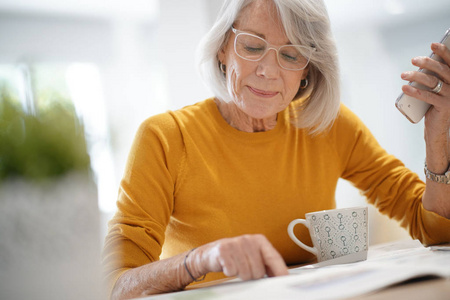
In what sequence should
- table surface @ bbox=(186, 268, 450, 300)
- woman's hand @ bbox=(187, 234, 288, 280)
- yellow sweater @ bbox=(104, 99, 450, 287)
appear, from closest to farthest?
table surface @ bbox=(186, 268, 450, 300) < woman's hand @ bbox=(187, 234, 288, 280) < yellow sweater @ bbox=(104, 99, 450, 287)

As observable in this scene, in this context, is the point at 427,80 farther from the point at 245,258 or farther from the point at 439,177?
the point at 245,258

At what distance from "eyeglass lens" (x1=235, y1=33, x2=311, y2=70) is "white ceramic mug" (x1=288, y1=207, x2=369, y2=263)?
0.45 m

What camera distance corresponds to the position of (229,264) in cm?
56

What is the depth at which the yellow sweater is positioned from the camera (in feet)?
3.12

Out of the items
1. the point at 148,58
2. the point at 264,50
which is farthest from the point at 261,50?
the point at 148,58

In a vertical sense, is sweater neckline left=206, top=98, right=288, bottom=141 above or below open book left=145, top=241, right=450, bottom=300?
above

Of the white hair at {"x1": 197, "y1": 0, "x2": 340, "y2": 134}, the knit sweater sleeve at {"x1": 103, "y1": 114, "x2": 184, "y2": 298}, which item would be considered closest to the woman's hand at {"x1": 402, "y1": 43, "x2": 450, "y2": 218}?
the white hair at {"x1": 197, "y1": 0, "x2": 340, "y2": 134}

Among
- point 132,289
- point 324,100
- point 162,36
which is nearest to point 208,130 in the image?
point 324,100

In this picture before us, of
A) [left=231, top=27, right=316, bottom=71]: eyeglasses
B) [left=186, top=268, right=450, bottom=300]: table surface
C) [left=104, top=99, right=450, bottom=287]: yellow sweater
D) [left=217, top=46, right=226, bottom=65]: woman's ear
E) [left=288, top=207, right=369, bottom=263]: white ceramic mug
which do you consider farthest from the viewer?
→ [left=217, top=46, right=226, bottom=65]: woman's ear

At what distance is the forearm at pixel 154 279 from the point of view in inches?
25.6

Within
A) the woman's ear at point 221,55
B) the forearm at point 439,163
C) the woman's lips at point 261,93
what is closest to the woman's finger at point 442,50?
the forearm at point 439,163

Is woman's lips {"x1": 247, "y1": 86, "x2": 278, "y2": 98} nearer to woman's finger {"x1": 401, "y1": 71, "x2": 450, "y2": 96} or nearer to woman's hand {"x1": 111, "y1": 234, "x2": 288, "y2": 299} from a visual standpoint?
woman's finger {"x1": 401, "y1": 71, "x2": 450, "y2": 96}

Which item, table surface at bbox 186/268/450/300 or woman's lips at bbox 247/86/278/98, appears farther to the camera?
woman's lips at bbox 247/86/278/98

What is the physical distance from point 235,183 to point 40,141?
26.8 inches
